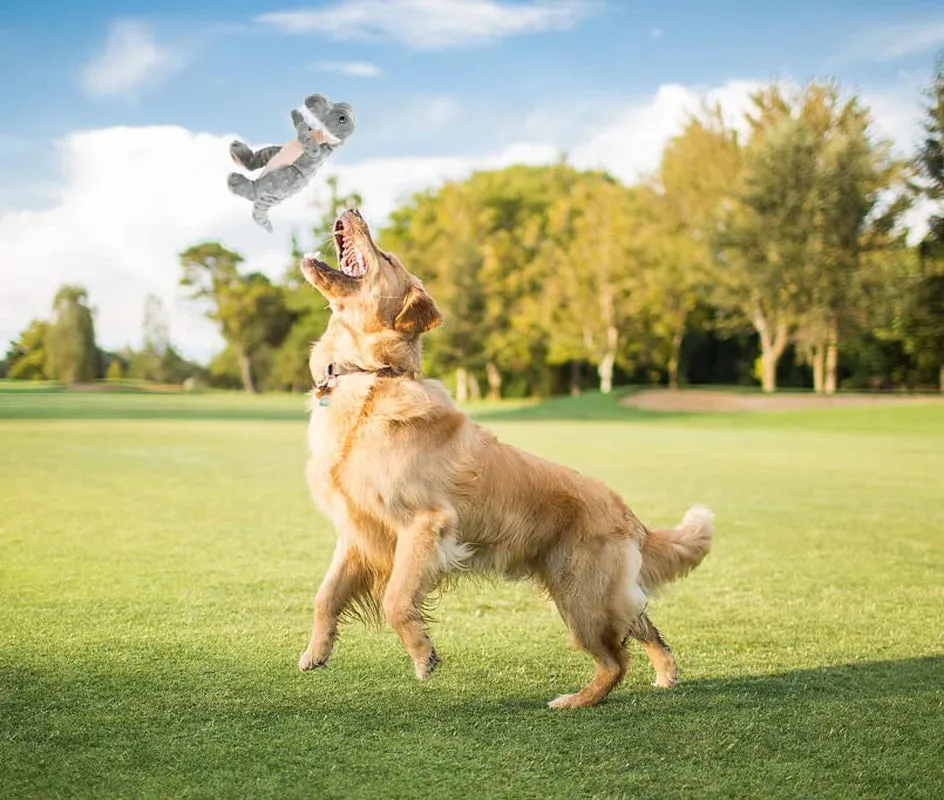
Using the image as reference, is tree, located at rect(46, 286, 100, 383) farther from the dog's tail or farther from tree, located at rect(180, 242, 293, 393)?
tree, located at rect(180, 242, 293, 393)

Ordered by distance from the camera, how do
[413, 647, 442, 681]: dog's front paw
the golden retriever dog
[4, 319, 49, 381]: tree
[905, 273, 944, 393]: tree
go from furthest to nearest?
[905, 273, 944, 393]: tree < [4, 319, 49, 381]: tree < the golden retriever dog < [413, 647, 442, 681]: dog's front paw

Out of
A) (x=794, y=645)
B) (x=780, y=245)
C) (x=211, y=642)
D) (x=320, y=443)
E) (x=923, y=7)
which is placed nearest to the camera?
(x=320, y=443)

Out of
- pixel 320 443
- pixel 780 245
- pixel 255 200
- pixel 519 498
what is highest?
pixel 780 245

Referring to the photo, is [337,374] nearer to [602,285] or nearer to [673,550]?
[673,550]

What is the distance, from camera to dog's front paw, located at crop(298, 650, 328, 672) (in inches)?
156

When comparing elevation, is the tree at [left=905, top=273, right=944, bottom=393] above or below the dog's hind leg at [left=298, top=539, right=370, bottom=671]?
above

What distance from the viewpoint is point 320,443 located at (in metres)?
4.03

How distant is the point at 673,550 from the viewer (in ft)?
14.3

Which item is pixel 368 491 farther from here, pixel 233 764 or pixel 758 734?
pixel 758 734

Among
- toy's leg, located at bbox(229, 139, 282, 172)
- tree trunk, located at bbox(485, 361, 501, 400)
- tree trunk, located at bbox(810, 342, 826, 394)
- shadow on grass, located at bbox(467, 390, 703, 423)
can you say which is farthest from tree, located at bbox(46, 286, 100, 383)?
tree trunk, located at bbox(810, 342, 826, 394)

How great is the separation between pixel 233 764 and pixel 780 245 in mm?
35762

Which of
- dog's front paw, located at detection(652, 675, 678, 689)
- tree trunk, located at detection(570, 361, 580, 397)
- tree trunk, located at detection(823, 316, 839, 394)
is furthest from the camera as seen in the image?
tree trunk, located at detection(570, 361, 580, 397)

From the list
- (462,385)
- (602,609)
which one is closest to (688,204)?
(462,385)

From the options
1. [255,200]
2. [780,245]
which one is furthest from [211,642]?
[780,245]
